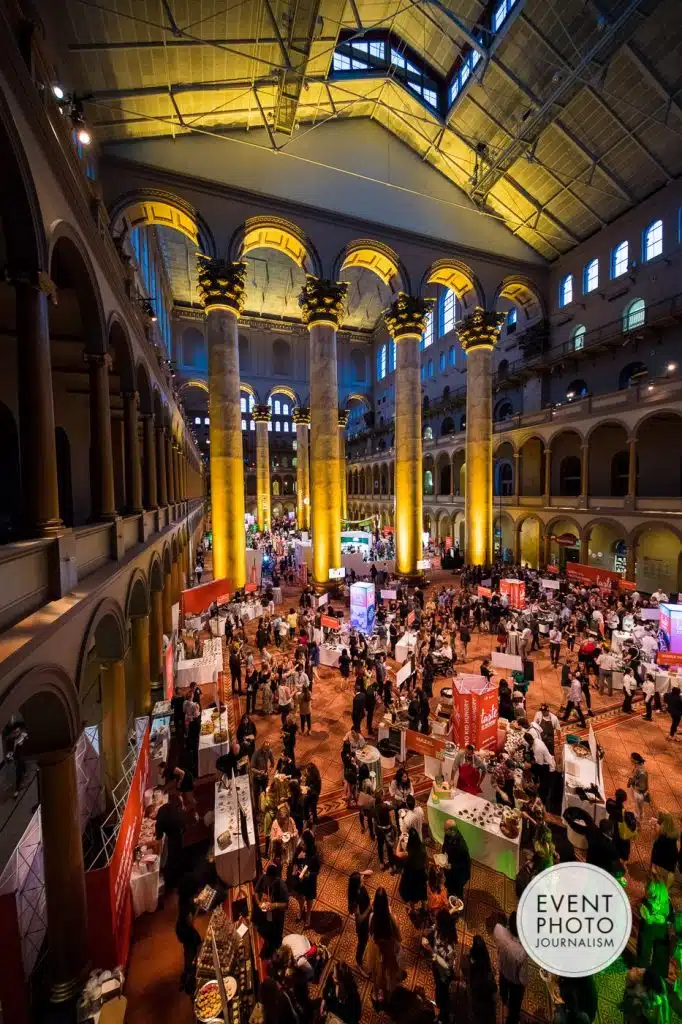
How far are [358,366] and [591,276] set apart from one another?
2734 cm

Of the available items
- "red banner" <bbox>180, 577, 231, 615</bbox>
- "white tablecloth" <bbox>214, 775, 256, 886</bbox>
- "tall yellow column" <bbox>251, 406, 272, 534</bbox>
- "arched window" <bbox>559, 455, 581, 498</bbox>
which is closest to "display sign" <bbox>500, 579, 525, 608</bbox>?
"red banner" <bbox>180, 577, 231, 615</bbox>

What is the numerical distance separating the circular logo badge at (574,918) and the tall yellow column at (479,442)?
20350 millimetres

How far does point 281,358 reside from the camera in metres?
44.0

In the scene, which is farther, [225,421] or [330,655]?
[225,421]

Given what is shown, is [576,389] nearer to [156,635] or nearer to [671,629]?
[671,629]

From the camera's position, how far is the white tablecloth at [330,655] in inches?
499

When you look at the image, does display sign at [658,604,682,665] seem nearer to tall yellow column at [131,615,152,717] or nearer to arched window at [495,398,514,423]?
tall yellow column at [131,615,152,717]

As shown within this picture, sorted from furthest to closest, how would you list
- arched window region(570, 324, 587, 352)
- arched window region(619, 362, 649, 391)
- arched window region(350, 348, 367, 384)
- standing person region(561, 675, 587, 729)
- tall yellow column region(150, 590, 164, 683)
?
1. arched window region(350, 348, 367, 384)
2. arched window region(570, 324, 587, 352)
3. arched window region(619, 362, 649, 391)
4. tall yellow column region(150, 590, 164, 683)
5. standing person region(561, 675, 587, 729)

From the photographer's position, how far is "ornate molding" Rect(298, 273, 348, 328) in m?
18.8

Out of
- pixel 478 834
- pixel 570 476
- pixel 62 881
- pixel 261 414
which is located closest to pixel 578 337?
pixel 570 476

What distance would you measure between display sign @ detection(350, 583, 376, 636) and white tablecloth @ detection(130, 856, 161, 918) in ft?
28.5

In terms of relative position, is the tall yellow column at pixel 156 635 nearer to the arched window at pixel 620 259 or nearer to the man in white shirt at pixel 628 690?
the man in white shirt at pixel 628 690

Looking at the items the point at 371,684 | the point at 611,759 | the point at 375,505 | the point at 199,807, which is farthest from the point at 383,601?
the point at 375,505

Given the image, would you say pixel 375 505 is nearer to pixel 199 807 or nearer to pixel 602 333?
pixel 602 333
